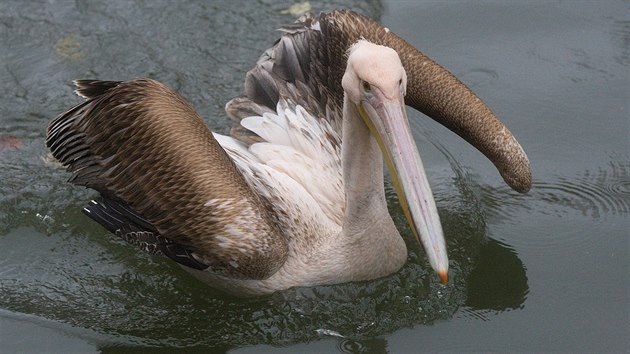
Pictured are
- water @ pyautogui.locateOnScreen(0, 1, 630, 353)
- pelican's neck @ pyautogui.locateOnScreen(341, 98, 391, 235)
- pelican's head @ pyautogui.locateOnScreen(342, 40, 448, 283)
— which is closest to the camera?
pelican's head @ pyautogui.locateOnScreen(342, 40, 448, 283)

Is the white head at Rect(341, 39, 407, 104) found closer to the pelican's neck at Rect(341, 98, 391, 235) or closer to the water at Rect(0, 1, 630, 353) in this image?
the pelican's neck at Rect(341, 98, 391, 235)

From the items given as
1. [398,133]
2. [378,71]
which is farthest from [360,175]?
[378,71]

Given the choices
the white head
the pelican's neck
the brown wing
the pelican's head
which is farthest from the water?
the white head

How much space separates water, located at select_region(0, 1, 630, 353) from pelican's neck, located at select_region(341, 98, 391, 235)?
0.39m

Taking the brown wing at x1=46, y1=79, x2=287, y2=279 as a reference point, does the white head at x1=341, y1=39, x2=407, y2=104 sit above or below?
above

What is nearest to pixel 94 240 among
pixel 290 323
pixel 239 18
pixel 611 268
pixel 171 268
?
pixel 171 268

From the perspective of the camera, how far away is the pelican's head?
4.53 metres

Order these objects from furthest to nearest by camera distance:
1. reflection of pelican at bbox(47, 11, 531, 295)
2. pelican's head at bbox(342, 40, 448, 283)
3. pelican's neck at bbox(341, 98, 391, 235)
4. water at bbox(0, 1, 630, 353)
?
water at bbox(0, 1, 630, 353), pelican's neck at bbox(341, 98, 391, 235), reflection of pelican at bbox(47, 11, 531, 295), pelican's head at bbox(342, 40, 448, 283)

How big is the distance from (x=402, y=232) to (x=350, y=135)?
1194 millimetres

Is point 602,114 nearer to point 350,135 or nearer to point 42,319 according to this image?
point 350,135

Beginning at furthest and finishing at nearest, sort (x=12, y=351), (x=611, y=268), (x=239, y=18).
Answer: (x=239, y=18) < (x=611, y=268) < (x=12, y=351)

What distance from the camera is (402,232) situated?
602cm

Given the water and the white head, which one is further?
the water

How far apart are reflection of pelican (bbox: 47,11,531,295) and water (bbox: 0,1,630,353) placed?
0.29 m
